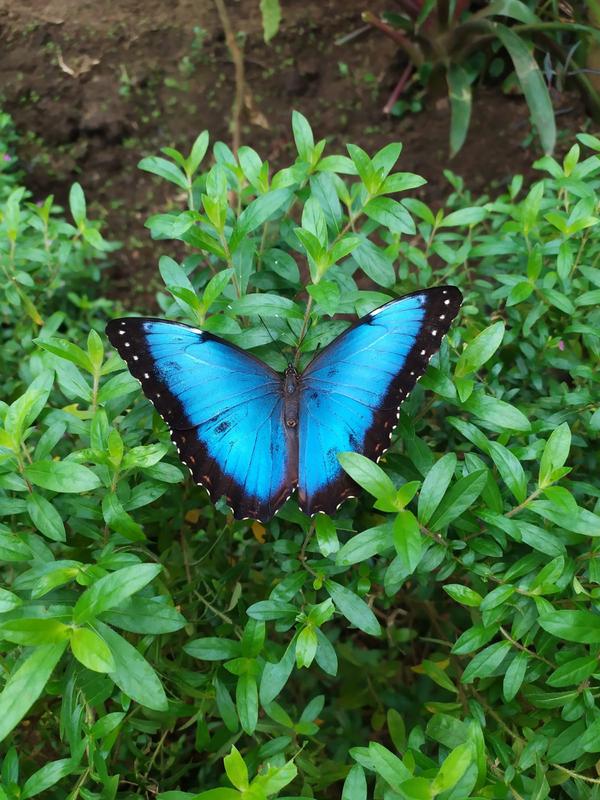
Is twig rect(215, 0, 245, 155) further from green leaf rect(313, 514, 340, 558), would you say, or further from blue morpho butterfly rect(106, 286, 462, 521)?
green leaf rect(313, 514, 340, 558)

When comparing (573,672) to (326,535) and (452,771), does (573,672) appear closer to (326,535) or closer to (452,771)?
(452,771)

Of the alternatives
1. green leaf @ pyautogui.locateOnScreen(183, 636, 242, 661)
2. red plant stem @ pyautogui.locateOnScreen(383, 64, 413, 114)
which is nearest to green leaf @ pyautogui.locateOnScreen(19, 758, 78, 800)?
green leaf @ pyautogui.locateOnScreen(183, 636, 242, 661)

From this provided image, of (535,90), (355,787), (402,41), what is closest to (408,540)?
(355,787)

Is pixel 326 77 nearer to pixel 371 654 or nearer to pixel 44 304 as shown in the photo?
pixel 44 304

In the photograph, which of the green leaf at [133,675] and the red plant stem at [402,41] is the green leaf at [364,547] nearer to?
the green leaf at [133,675]

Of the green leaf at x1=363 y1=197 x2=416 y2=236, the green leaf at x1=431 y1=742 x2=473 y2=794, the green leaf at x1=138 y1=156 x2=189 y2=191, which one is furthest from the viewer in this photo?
the green leaf at x1=138 y1=156 x2=189 y2=191

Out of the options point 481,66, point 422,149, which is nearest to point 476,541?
point 422,149

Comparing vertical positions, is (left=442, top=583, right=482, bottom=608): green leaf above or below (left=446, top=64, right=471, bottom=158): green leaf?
below
